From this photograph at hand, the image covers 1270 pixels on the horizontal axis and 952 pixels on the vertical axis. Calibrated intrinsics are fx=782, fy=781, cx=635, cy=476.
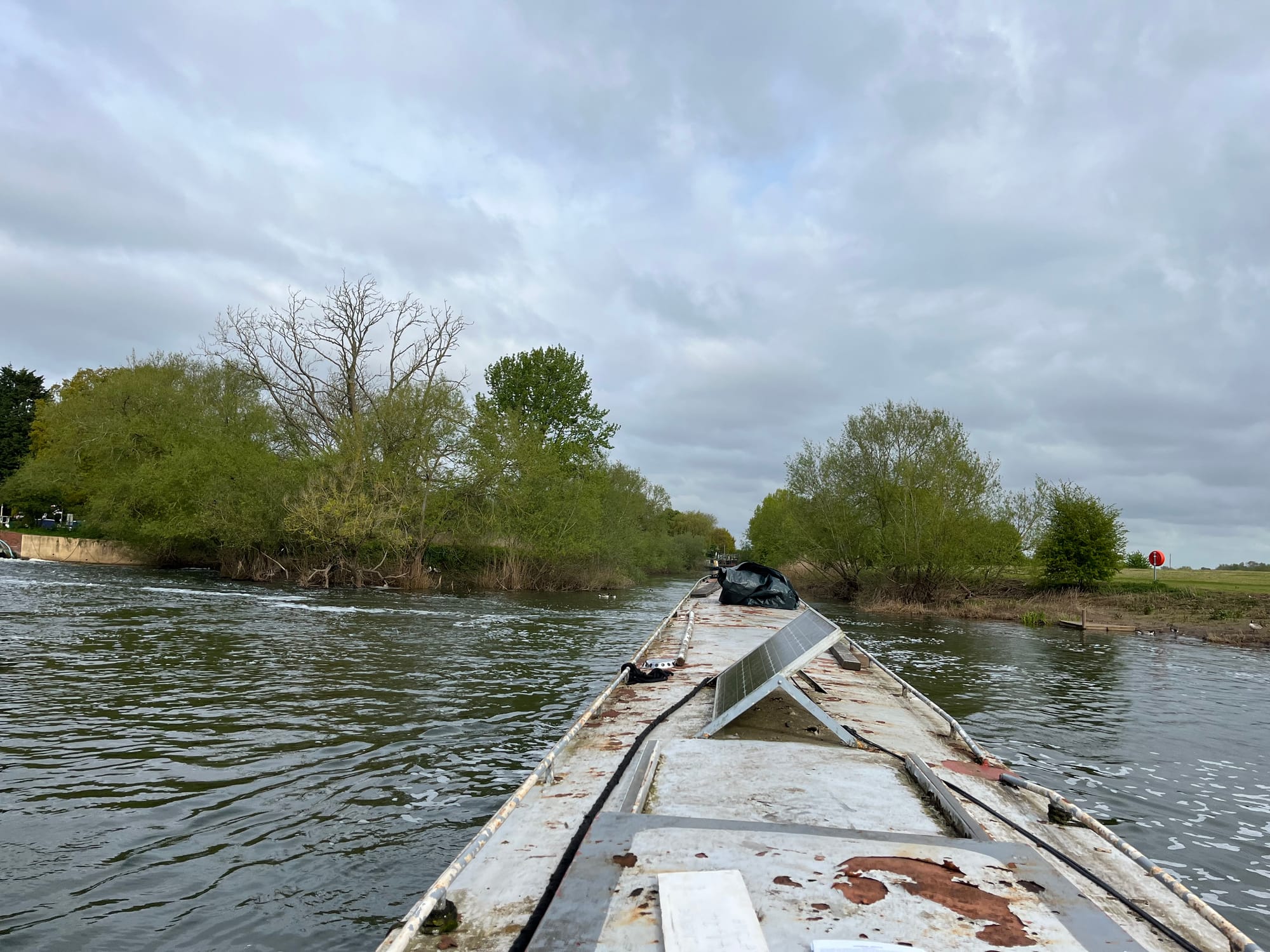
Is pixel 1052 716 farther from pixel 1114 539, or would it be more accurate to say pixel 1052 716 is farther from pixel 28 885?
pixel 1114 539

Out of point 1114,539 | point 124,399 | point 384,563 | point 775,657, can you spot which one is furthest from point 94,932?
point 124,399

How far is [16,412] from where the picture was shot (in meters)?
75.2

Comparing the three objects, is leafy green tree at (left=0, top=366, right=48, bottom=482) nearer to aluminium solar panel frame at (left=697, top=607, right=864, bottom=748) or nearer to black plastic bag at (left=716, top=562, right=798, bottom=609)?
black plastic bag at (left=716, top=562, right=798, bottom=609)

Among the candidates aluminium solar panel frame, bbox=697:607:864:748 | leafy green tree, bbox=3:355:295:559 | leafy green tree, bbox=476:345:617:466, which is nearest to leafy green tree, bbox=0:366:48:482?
leafy green tree, bbox=3:355:295:559

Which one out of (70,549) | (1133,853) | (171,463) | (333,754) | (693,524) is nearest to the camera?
(1133,853)

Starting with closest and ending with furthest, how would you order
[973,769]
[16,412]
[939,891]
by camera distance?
[939,891], [973,769], [16,412]

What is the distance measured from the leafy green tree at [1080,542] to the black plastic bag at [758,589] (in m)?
22.7

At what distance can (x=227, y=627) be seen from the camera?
1930 centimetres

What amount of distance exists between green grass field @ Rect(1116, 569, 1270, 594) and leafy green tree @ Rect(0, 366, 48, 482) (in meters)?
86.7

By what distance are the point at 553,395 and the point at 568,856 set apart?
51.4 meters

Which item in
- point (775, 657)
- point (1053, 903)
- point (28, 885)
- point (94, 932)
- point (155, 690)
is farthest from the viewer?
point (155, 690)

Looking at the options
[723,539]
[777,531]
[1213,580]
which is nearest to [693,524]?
[723,539]

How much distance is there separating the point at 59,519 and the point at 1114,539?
78052 mm

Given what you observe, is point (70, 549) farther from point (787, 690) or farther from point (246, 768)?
point (787, 690)
